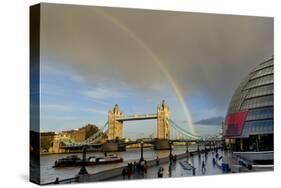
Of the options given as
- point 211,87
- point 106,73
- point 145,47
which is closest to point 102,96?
point 106,73

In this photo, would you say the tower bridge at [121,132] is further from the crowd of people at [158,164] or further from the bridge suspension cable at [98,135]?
the crowd of people at [158,164]

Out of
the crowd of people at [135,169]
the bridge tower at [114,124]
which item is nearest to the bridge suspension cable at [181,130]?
the crowd of people at [135,169]

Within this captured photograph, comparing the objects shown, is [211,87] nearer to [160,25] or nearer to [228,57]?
[228,57]

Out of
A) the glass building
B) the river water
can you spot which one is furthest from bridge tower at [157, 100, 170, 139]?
the glass building

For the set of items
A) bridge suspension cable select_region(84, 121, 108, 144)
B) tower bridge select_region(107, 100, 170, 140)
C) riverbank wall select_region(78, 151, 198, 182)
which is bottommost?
riverbank wall select_region(78, 151, 198, 182)

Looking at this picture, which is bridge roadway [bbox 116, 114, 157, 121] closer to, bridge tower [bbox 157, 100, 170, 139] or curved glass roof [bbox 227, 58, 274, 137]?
bridge tower [bbox 157, 100, 170, 139]

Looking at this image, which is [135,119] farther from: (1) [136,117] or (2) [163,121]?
(2) [163,121]
